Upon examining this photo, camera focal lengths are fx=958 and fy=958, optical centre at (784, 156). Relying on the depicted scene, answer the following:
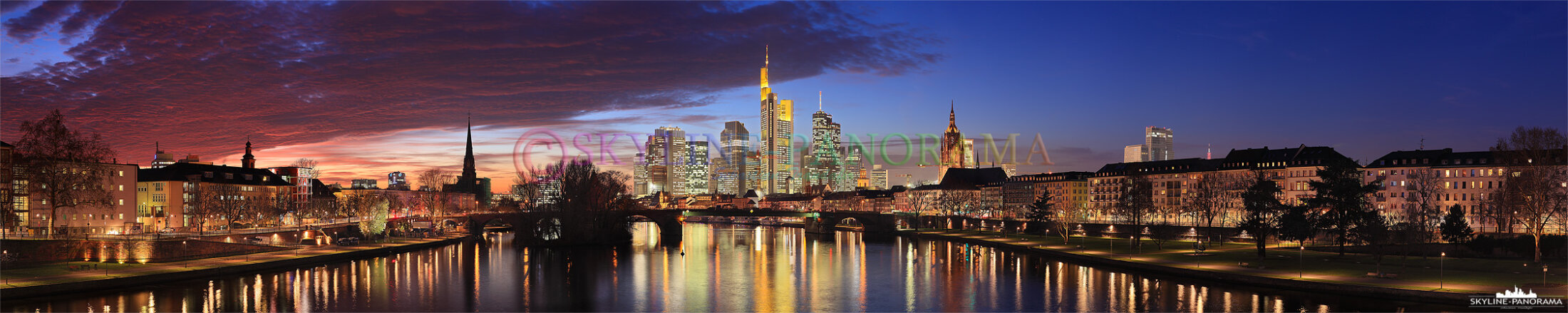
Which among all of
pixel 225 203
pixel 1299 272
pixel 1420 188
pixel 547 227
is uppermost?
pixel 1420 188

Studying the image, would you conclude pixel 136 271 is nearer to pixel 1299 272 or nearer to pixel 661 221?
pixel 1299 272

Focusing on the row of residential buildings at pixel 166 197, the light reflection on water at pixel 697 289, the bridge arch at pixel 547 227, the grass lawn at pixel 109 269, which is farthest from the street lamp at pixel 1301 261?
the row of residential buildings at pixel 166 197

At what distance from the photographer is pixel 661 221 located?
496 ft

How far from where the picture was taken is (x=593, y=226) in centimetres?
12131

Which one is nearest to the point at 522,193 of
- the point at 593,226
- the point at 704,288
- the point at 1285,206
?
the point at 593,226

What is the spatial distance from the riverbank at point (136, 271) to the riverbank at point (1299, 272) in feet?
233

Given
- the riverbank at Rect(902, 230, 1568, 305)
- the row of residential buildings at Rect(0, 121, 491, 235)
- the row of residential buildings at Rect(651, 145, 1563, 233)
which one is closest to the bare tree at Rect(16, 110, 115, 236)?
the row of residential buildings at Rect(0, 121, 491, 235)

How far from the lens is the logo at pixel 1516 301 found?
4897 cm

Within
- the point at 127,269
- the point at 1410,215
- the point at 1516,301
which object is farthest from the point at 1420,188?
the point at 127,269

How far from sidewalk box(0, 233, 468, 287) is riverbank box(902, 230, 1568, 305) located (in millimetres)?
72330

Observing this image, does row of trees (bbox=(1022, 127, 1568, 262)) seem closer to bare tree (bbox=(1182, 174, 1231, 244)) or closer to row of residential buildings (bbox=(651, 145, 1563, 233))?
row of residential buildings (bbox=(651, 145, 1563, 233))

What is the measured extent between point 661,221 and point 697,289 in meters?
83.6

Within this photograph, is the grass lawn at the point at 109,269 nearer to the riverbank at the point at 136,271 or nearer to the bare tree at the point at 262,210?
the riverbank at the point at 136,271

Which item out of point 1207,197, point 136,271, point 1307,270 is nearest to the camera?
point 136,271
